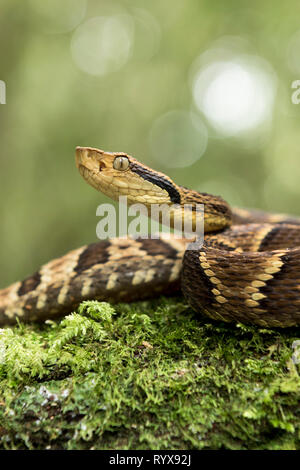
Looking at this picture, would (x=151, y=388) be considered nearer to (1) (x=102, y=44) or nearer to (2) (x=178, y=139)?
(2) (x=178, y=139)

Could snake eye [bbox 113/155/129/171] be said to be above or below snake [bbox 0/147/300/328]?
above

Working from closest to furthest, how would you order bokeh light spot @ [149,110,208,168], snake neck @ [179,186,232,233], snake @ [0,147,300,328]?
snake @ [0,147,300,328] < snake neck @ [179,186,232,233] < bokeh light spot @ [149,110,208,168]

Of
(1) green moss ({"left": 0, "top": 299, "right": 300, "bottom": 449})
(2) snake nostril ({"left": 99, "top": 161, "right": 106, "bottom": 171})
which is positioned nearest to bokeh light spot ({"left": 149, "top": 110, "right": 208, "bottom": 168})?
(2) snake nostril ({"left": 99, "top": 161, "right": 106, "bottom": 171})

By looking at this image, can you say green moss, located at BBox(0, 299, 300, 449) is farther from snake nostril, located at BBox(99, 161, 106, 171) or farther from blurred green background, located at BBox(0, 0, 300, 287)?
blurred green background, located at BBox(0, 0, 300, 287)

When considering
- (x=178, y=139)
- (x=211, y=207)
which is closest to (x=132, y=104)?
(x=178, y=139)

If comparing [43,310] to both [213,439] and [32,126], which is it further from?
[32,126]

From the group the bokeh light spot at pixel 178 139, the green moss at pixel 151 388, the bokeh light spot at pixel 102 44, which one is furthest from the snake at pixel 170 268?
the bokeh light spot at pixel 102 44

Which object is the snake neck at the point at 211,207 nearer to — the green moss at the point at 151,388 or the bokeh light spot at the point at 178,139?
the green moss at the point at 151,388
